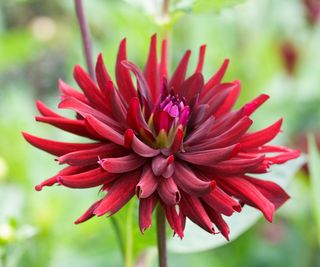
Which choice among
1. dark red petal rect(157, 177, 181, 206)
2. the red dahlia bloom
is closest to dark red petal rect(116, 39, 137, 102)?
the red dahlia bloom

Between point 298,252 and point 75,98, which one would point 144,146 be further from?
point 298,252

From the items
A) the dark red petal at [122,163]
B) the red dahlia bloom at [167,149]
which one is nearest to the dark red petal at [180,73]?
the red dahlia bloom at [167,149]

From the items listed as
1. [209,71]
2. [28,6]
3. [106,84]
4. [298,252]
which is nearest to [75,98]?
[106,84]

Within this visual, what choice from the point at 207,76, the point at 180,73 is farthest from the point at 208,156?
the point at 207,76

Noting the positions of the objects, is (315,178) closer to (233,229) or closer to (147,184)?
(233,229)

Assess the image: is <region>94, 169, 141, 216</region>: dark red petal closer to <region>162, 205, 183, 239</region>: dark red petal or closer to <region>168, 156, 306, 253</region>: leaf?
<region>162, 205, 183, 239</region>: dark red petal

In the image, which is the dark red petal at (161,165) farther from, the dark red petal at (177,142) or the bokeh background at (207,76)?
the bokeh background at (207,76)
